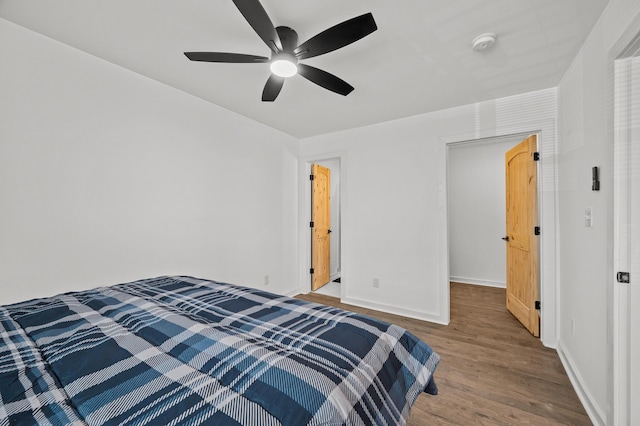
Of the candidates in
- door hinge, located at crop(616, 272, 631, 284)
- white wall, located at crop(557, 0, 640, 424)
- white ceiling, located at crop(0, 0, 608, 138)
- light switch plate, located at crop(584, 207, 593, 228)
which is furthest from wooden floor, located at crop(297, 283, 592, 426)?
white ceiling, located at crop(0, 0, 608, 138)

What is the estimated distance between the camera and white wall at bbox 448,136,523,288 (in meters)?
4.59

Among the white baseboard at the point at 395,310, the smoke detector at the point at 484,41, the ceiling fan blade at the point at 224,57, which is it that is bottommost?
the white baseboard at the point at 395,310

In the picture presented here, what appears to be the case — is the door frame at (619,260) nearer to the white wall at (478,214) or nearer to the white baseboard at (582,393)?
the white baseboard at (582,393)

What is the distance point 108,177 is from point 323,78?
1.84 m

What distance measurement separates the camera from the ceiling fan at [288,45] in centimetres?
133

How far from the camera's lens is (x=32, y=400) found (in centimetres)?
75

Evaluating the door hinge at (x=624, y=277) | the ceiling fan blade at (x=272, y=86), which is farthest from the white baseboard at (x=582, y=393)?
the ceiling fan blade at (x=272, y=86)

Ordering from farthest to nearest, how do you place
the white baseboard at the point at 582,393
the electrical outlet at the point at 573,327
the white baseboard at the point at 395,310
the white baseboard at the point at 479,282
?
1. the white baseboard at the point at 479,282
2. the white baseboard at the point at 395,310
3. the electrical outlet at the point at 573,327
4. the white baseboard at the point at 582,393

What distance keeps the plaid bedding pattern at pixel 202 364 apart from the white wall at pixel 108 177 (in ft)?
1.67

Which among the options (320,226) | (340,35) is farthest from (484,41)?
(320,226)

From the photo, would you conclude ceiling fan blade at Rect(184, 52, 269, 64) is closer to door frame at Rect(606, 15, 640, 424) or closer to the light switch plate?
door frame at Rect(606, 15, 640, 424)

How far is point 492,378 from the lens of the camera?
6.82 feet

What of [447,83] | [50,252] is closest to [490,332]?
[447,83]

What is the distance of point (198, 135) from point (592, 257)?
11.2 feet
